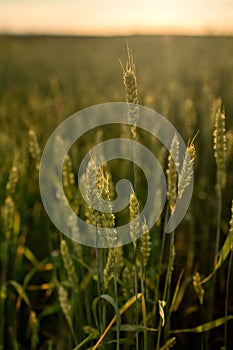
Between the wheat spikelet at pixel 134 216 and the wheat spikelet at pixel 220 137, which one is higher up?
the wheat spikelet at pixel 220 137

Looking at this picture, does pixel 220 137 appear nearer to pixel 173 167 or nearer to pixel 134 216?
pixel 173 167

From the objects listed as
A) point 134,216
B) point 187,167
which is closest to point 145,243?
point 134,216

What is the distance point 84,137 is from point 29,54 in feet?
21.3

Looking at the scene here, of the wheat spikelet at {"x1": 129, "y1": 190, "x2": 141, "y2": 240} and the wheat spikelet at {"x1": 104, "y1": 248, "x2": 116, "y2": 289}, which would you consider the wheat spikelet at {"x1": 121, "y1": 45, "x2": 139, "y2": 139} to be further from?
the wheat spikelet at {"x1": 104, "y1": 248, "x2": 116, "y2": 289}

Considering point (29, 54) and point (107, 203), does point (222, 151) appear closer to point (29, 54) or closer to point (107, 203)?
point (107, 203)

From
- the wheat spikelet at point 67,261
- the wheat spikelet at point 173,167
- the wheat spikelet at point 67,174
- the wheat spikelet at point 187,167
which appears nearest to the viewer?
the wheat spikelet at point 187,167

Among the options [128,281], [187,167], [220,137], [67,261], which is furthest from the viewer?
[128,281]

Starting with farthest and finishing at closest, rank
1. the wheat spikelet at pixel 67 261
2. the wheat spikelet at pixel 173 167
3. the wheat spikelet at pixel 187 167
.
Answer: the wheat spikelet at pixel 67 261 → the wheat spikelet at pixel 173 167 → the wheat spikelet at pixel 187 167

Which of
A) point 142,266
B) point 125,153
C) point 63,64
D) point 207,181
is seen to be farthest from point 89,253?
point 63,64

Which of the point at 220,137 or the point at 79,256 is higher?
the point at 220,137

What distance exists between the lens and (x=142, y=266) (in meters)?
1.03

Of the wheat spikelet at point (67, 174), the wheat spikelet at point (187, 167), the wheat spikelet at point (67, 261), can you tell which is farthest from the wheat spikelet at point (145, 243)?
the wheat spikelet at point (67, 174)

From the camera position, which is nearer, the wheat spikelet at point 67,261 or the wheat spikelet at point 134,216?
the wheat spikelet at point 134,216

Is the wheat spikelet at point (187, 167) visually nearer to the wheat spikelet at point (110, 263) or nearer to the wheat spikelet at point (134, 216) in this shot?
the wheat spikelet at point (134, 216)
